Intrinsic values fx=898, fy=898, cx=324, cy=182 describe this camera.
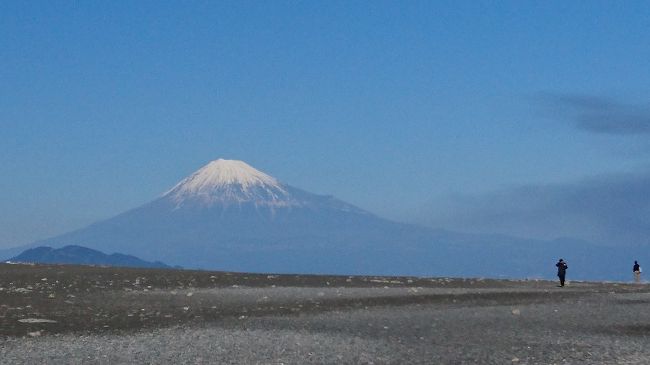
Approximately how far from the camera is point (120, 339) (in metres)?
26.2

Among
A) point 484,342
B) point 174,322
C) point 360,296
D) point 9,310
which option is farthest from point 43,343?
point 360,296

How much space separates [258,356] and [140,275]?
24.6 metres

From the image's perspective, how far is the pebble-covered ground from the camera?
2373 cm

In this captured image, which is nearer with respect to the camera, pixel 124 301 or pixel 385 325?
pixel 385 325

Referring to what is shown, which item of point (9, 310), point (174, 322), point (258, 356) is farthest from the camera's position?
point (9, 310)

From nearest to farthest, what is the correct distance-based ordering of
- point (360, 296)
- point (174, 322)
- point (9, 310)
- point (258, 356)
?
point (258, 356) < point (174, 322) < point (9, 310) < point (360, 296)

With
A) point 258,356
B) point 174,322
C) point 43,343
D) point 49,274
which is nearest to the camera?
point 258,356

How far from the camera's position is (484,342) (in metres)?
26.3

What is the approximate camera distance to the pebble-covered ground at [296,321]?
77.9 ft

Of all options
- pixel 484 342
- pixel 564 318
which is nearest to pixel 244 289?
pixel 564 318

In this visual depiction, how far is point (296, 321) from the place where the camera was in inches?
1222

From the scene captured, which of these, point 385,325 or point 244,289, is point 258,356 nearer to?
point 385,325

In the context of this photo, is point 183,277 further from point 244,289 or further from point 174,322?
point 174,322

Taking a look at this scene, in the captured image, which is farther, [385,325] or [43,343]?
[385,325]
